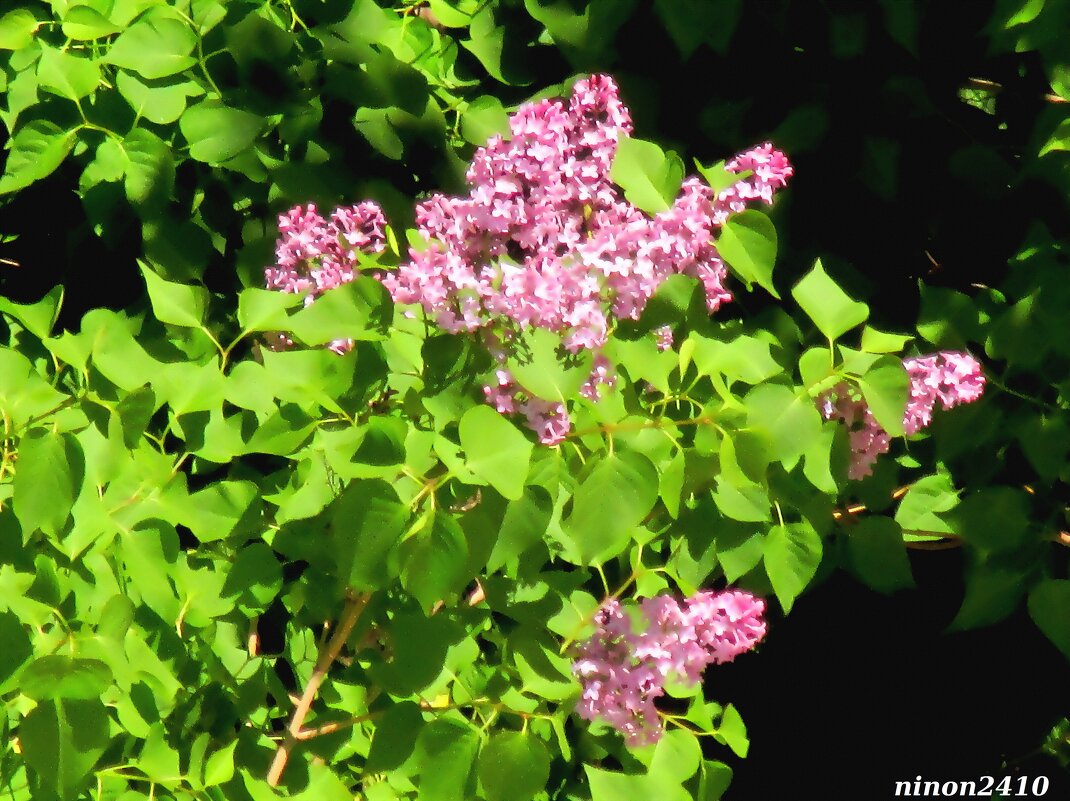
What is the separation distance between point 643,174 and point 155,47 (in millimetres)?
890

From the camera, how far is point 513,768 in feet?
3.92

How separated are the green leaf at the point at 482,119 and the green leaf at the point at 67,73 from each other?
550 millimetres

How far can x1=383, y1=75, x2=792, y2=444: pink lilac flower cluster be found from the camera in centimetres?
110

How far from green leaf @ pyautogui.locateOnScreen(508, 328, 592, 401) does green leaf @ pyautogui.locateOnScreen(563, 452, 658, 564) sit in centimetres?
8

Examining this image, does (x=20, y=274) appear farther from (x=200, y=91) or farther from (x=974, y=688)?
(x=974, y=688)

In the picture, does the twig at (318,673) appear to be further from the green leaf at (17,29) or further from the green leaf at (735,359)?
the green leaf at (17,29)

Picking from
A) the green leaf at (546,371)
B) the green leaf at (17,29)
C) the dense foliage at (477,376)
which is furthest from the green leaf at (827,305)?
the green leaf at (17,29)

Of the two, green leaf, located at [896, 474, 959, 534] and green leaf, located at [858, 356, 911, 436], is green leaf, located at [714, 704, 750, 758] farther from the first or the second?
green leaf, located at [896, 474, 959, 534]

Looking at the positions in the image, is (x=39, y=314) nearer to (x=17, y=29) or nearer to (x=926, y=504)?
(x=17, y=29)

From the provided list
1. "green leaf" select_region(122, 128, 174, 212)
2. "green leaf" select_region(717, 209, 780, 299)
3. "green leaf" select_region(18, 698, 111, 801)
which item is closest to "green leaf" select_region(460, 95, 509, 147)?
"green leaf" select_region(122, 128, 174, 212)

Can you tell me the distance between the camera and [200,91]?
1827 millimetres

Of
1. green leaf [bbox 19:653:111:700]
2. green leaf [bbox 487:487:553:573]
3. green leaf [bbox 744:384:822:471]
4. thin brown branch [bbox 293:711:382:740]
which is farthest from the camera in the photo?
thin brown branch [bbox 293:711:382:740]

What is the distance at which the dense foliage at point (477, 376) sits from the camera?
1.13 meters

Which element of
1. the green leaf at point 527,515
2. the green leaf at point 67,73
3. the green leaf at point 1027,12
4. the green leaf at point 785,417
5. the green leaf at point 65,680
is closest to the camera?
the green leaf at point 65,680
